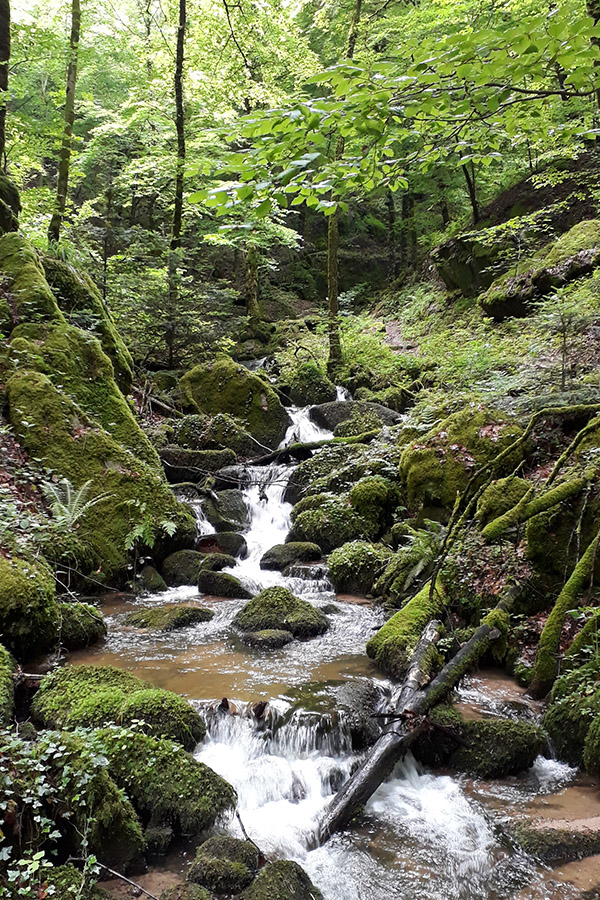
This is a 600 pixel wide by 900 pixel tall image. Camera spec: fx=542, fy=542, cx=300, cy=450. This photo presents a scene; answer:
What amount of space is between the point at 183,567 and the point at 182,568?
0.02 metres

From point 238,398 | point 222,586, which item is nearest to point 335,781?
point 222,586

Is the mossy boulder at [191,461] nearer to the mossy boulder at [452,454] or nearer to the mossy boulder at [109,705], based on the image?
the mossy boulder at [452,454]

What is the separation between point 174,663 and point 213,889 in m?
2.89

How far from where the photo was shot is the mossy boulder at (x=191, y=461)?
11719 millimetres

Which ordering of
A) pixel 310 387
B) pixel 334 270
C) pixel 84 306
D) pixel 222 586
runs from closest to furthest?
pixel 222 586
pixel 84 306
pixel 334 270
pixel 310 387

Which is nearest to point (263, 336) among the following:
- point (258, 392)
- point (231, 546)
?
point (258, 392)

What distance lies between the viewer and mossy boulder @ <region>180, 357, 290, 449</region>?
571 inches

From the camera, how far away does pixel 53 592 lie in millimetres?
5406

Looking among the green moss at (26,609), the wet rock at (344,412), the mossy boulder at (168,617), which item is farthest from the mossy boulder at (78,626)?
the wet rock at (344,412)

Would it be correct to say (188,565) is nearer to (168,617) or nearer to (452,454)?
(168,617)

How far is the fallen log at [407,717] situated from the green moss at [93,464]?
4583mm

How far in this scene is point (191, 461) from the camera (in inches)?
480

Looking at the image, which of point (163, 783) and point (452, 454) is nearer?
point (163, 783)

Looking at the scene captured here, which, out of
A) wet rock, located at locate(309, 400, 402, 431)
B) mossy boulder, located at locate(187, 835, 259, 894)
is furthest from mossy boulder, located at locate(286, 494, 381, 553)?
mossy boulder, located at locate(187, 835, 259, 894)
